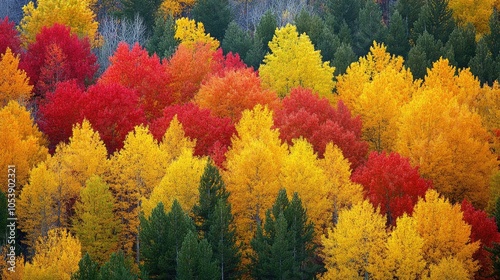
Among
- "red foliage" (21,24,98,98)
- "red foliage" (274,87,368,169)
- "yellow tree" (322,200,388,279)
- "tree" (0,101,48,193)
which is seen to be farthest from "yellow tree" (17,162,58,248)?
"red foliage" (21,24,98,98)

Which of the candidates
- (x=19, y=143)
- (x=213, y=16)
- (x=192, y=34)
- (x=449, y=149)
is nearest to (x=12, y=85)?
(x=19, y=143)

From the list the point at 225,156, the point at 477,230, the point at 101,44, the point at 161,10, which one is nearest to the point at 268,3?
the point at 161,10

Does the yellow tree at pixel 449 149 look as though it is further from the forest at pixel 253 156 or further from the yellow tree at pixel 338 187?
the yellow tree at pixel 338 187

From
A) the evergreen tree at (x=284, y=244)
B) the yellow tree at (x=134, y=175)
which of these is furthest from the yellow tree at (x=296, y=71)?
the evergreen tree at (x=284, y=244)

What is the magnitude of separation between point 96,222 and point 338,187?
15876 mm

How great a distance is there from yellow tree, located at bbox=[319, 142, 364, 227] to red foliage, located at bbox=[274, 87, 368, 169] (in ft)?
12.0

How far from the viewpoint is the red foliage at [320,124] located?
70.6m

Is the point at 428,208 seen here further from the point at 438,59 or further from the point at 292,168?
the point at 438,59

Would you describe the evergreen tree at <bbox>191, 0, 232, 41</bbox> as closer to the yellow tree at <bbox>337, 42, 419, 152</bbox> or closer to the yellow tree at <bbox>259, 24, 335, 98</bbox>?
the yellow tree at <bbox>337, 42, 419, 152</bbox>

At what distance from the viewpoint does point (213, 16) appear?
107 meters

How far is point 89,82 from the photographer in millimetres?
90375

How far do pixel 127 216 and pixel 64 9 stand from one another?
42314 mm

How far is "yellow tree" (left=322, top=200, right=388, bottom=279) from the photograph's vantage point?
57.3 meters

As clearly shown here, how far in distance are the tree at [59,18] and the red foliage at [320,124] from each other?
33219 millimetres
